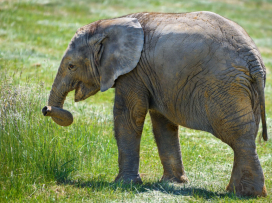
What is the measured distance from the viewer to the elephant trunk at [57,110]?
6912 mm

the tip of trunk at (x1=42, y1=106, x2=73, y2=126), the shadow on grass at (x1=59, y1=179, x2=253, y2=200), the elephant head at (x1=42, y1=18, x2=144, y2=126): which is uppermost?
the elephant head at (x1=42, y1=18, x2=144, y2=126)

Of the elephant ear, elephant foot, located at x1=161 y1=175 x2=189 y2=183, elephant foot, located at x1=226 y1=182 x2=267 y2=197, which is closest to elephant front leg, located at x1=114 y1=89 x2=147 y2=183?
the elephant ear

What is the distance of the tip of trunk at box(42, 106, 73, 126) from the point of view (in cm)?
688

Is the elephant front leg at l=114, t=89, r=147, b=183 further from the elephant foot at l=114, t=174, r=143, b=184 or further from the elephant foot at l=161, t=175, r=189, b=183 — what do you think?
the elephant foot at l=161, t=175, r=189, b=183

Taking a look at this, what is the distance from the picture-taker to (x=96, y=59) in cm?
709

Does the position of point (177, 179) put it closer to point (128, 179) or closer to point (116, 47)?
point (128, 179)

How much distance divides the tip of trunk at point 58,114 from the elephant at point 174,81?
0.6 inches

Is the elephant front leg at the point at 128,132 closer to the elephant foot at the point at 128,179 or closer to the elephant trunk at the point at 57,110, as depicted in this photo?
Result: the elephant foot at the point at 128,179

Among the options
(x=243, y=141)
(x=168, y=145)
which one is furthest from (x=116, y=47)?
(x=243, y=141)

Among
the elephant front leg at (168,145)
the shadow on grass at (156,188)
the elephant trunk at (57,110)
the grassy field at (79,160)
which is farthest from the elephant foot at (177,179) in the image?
the elephant trunk at (57,110)

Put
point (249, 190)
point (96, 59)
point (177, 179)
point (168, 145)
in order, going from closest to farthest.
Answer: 1. point (249, 190)
2. point (96, 59)
3. point (177, 179)
4. point (168, 145)

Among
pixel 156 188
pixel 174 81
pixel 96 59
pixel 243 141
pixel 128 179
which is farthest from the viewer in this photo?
pixel 96 59

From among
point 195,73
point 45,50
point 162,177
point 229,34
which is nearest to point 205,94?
point 195,73

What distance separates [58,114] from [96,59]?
1.03 m
